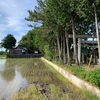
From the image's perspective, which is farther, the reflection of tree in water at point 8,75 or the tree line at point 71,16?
the reflection of tree in water at point 8,75

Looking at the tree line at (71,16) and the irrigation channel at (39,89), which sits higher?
the tree line at (71,16)

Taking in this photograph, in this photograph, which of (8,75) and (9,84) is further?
(8,75)

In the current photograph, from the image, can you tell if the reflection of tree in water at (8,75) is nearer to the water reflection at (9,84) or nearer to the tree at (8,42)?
the water reflection at (9,84)

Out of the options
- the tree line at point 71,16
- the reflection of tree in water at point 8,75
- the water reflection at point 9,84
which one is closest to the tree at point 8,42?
the tree line at point 71,16

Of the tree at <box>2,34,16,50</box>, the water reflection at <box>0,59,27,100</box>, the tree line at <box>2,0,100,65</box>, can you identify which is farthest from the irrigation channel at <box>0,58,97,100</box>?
the tree at <box>2,34,16,50</box>

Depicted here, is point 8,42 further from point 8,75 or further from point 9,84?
point 9,84

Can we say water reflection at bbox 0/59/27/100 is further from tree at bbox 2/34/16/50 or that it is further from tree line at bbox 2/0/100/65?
tree at bbox 2/34/16/50

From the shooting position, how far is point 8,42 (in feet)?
321

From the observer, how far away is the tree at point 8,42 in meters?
96.6

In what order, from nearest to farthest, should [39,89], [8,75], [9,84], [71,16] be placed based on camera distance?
1. [39,89]
2. [9,84]
3. [8,75]
4. [71,16]

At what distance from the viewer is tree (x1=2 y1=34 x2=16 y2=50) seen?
96.6 m

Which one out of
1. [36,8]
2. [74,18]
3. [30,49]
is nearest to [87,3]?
[74,18]

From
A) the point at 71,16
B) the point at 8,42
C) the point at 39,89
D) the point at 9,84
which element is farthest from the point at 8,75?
the point at 8,42

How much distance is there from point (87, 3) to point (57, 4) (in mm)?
3507
